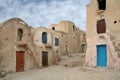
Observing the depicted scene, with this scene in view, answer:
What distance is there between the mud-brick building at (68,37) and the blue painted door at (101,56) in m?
17.4

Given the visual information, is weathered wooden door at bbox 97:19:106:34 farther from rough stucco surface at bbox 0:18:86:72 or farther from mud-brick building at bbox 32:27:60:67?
mud-brick building at bbox 32:27:60:67

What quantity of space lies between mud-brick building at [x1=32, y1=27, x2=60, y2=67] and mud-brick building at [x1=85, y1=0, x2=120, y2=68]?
990cm

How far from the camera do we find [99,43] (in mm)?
20938

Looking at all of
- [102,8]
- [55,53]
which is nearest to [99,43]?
[102,8]

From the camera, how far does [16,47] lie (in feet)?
77.9

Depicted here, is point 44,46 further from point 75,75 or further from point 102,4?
point 75,75

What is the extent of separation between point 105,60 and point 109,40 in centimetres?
215

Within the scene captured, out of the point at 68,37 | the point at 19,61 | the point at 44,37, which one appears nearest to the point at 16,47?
the point at 19,61

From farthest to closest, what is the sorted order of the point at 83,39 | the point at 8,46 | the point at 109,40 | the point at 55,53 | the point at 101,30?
the point at 83,39 → the point at 55,53 → the point at 8,46 → the point at 101,30 → the point at 109,40

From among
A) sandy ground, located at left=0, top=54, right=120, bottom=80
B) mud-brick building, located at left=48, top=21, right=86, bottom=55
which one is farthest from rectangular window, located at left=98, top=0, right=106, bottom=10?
mud-brick building, located at left=48, top=21, right=86, bottom=55

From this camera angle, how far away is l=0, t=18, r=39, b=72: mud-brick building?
2225cm

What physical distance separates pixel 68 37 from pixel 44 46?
11.5 meters

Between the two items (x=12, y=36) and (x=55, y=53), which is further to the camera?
(x=55, y=53)

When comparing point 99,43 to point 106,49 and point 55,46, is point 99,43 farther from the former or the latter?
point 55,46
